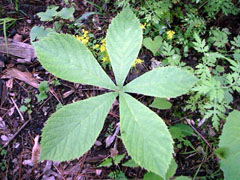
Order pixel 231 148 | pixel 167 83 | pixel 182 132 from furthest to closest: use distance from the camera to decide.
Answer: pixel 182 132
pixel 231 148
pixel 167 83

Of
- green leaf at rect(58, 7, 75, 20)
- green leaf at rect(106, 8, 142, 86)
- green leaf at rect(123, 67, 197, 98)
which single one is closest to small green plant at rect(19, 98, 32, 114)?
green leaf at rect(58, 7, 75, 20)

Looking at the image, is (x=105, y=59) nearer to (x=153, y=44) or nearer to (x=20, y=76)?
(x=153, y=44)

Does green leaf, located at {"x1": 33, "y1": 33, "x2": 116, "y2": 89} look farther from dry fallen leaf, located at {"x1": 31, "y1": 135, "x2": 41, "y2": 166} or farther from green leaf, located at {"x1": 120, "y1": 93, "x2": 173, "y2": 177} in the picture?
dry fallen leaf, located at {"x1": 31, "y1": 135, "x2": 41, "y2": 166}

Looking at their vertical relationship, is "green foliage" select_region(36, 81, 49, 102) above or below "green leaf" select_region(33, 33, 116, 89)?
below

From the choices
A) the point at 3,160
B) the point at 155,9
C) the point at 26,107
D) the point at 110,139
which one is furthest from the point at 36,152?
the point at 155,9

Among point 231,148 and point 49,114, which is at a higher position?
point 231,148

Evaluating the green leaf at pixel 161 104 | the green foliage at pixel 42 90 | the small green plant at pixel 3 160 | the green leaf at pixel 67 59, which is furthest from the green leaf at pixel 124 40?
the small green plant at pixel 3 160
